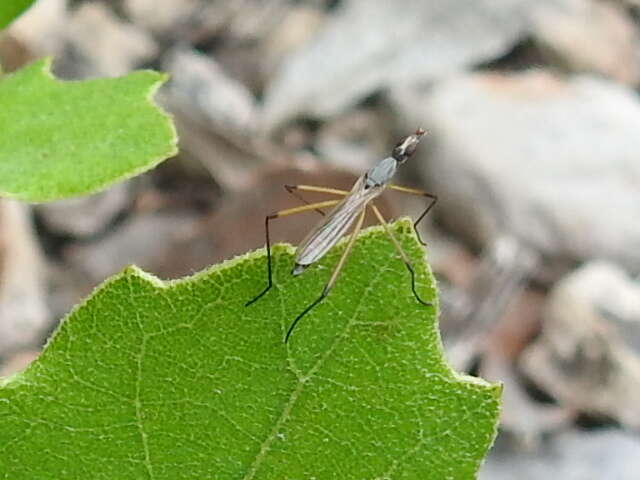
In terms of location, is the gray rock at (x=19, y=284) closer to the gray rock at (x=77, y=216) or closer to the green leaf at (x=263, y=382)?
the gray rock at (x=77, y=216)

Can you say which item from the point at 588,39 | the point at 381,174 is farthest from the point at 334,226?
the point at 588,39

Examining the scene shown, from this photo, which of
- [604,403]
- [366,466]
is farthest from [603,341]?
[366,466]

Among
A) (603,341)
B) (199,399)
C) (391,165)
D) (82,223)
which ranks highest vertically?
(199,399)

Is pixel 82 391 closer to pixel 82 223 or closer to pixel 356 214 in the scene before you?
pixel 356 214

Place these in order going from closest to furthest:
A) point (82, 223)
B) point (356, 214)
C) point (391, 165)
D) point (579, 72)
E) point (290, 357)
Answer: point (290, 357) < point (356, 214) < point (391, 165) < point (82, 223) < point (579, 72)

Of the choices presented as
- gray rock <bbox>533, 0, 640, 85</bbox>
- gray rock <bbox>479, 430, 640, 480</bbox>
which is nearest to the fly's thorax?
gray rock <bbox>479, 430, 640, 480</bbox>

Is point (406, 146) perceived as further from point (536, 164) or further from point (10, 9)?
point (536, 164)
